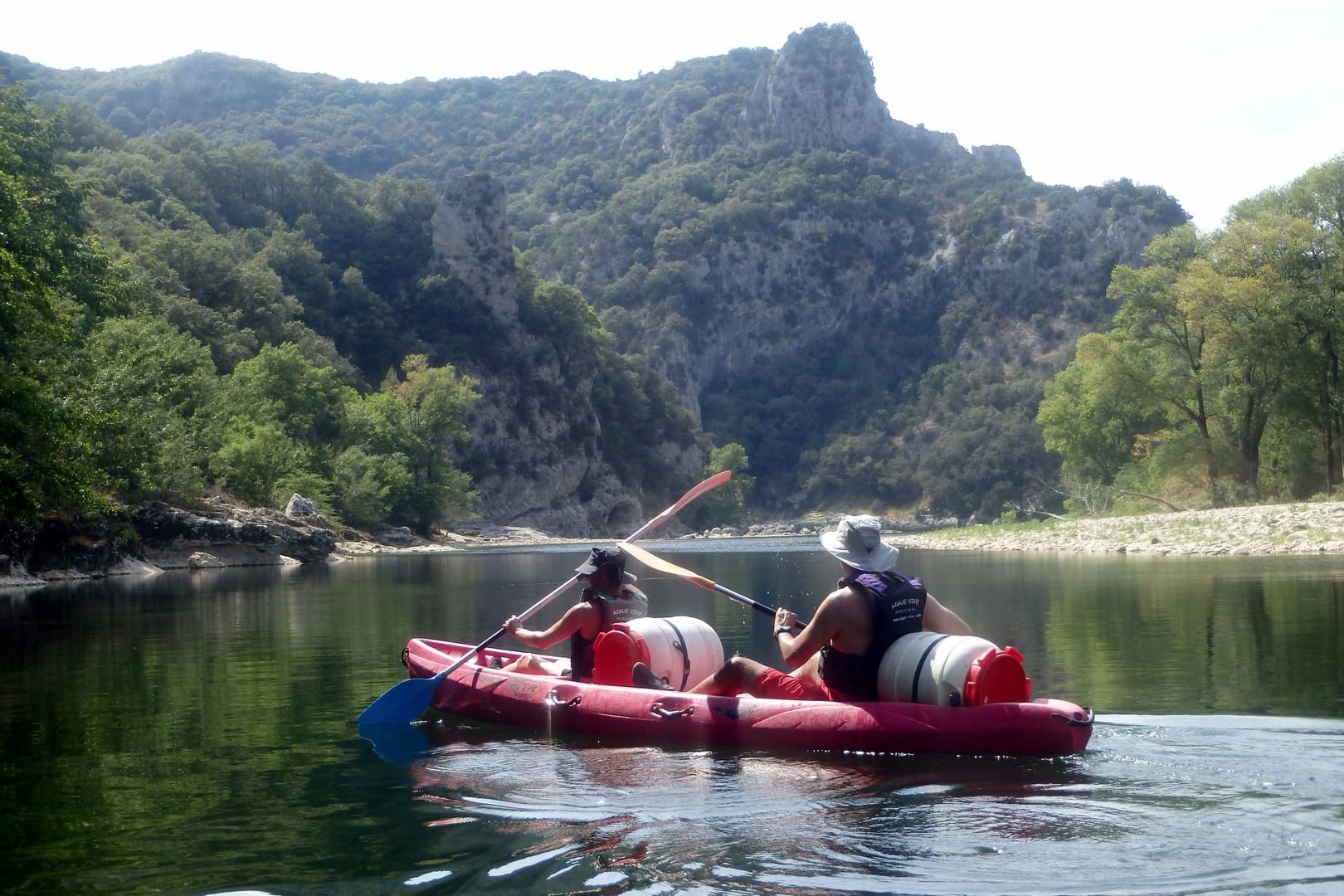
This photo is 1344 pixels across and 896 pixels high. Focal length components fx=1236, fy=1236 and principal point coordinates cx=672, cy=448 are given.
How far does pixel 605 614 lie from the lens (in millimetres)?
9617

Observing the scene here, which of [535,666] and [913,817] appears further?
[535,666]

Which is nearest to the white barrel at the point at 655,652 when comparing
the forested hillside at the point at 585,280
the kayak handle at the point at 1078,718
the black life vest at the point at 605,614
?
the black life vest at the point at 605,614

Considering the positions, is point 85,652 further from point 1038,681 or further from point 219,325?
point 219,325

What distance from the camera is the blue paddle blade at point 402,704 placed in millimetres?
9539

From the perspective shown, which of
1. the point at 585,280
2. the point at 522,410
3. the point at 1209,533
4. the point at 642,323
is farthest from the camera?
the point at 585,280

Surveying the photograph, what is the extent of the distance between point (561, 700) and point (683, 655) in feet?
3.38

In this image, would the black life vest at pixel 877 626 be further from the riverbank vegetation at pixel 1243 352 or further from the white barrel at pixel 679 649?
the riverbank vegetation at pixel 1243 352

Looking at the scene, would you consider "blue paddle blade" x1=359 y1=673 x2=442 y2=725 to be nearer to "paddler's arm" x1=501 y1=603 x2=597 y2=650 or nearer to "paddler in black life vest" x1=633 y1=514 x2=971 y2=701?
"paddler's arm" x1=501 y1=603 x2=597 y2=650

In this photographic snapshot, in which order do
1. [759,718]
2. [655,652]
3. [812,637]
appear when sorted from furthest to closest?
[655,652], [759,718], [812,637]

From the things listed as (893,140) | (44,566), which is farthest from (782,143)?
(44,566)

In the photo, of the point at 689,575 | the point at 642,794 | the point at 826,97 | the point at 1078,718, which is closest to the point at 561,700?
the point at 689,575

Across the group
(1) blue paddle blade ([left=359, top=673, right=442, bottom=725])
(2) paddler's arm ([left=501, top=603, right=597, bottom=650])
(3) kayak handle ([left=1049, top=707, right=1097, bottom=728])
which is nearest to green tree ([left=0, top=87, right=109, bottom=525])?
(1) blue paddle blade ([left=359, top=673, right=442, bottom=725])

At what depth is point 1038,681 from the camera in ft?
35.6

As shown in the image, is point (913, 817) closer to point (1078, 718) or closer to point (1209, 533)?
point (1078, 718)
